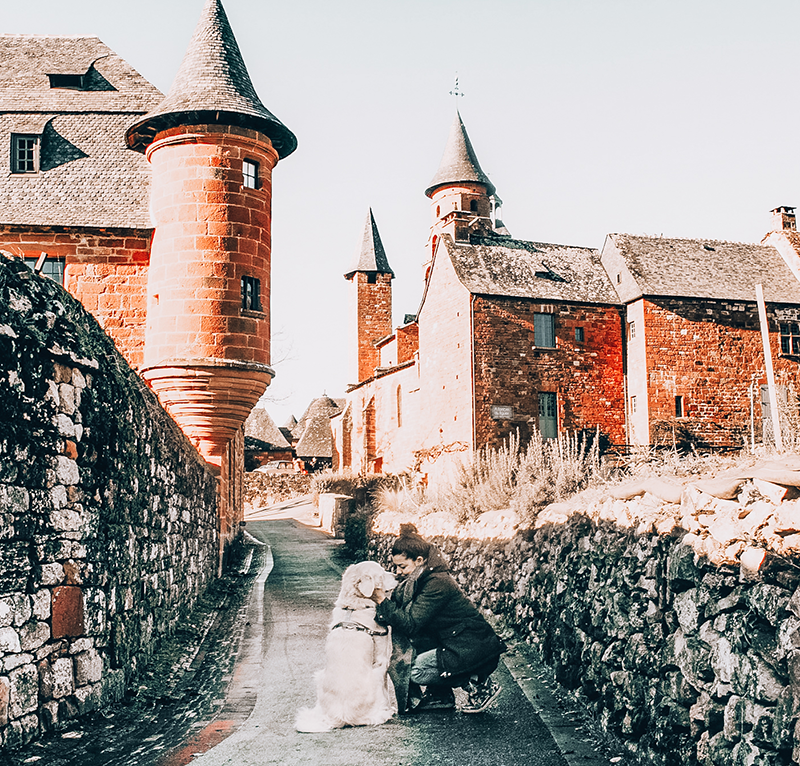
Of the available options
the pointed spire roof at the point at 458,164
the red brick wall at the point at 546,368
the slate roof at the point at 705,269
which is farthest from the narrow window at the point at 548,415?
the pointed spire roof at the point at 458,164

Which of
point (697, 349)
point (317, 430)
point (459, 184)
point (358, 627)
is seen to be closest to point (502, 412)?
point (697, 349)

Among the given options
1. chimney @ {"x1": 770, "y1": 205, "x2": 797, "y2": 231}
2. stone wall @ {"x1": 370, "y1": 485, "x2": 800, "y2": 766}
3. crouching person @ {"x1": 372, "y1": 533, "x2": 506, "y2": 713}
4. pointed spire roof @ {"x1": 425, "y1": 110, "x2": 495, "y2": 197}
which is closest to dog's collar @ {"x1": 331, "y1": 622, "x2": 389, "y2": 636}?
crouching person @ {"x1": 372, "y1": 533, "x2": 506, "y2": 713}

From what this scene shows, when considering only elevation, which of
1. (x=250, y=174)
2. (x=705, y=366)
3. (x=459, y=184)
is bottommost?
(x=705, y=366)

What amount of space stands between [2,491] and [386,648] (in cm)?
321

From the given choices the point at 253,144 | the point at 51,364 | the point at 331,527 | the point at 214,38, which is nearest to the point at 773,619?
Answer: the point at 51,364

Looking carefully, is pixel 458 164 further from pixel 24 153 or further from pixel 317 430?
pixel 24 153

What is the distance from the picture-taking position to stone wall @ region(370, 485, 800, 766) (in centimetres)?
458

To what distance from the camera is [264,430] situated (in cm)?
5825

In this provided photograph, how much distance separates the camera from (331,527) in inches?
1080

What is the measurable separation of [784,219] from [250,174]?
27.1 metres

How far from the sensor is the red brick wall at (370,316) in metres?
49.5

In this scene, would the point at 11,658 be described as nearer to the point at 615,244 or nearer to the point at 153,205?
the point at 153,205

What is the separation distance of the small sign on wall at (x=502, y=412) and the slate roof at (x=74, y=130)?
14.4 meters

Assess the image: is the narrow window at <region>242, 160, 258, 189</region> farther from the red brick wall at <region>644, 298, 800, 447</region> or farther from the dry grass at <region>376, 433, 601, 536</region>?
the red brick wall at <region>644, 298, 800, 447</region>
